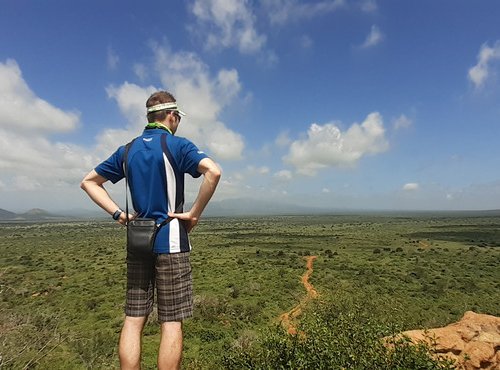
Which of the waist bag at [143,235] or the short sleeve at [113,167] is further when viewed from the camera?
the short sleeve at [113,167]

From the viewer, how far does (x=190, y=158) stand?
2885 mm

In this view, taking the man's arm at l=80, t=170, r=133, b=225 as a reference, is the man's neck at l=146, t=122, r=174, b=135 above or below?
above

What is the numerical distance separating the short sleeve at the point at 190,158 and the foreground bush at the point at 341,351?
3574 millimetres

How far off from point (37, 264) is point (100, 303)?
23.4 metres

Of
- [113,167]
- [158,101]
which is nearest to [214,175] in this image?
[158,101]

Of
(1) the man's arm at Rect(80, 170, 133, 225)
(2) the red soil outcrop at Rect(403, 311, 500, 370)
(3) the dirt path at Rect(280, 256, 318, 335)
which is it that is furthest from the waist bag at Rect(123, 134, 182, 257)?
(3) the dirt path at Rect(280, 256, 318, 335)

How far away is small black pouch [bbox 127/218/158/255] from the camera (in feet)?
9.30

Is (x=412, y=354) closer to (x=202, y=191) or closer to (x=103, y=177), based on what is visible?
(x=202, y=191)

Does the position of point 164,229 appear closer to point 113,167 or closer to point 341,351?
point 113,167

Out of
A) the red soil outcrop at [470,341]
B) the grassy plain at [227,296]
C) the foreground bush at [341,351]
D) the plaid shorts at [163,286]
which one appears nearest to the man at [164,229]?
the plaid shorts at [163,286]

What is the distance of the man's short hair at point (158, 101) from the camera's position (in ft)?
10.3

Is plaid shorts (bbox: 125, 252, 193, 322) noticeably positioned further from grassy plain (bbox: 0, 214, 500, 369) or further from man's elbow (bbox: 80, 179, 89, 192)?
grassy plain (bbox: 0, 214, 500, 369)

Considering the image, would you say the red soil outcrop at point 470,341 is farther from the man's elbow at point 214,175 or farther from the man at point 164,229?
the man's elbow at point 214,175

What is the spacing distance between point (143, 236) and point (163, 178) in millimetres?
504
